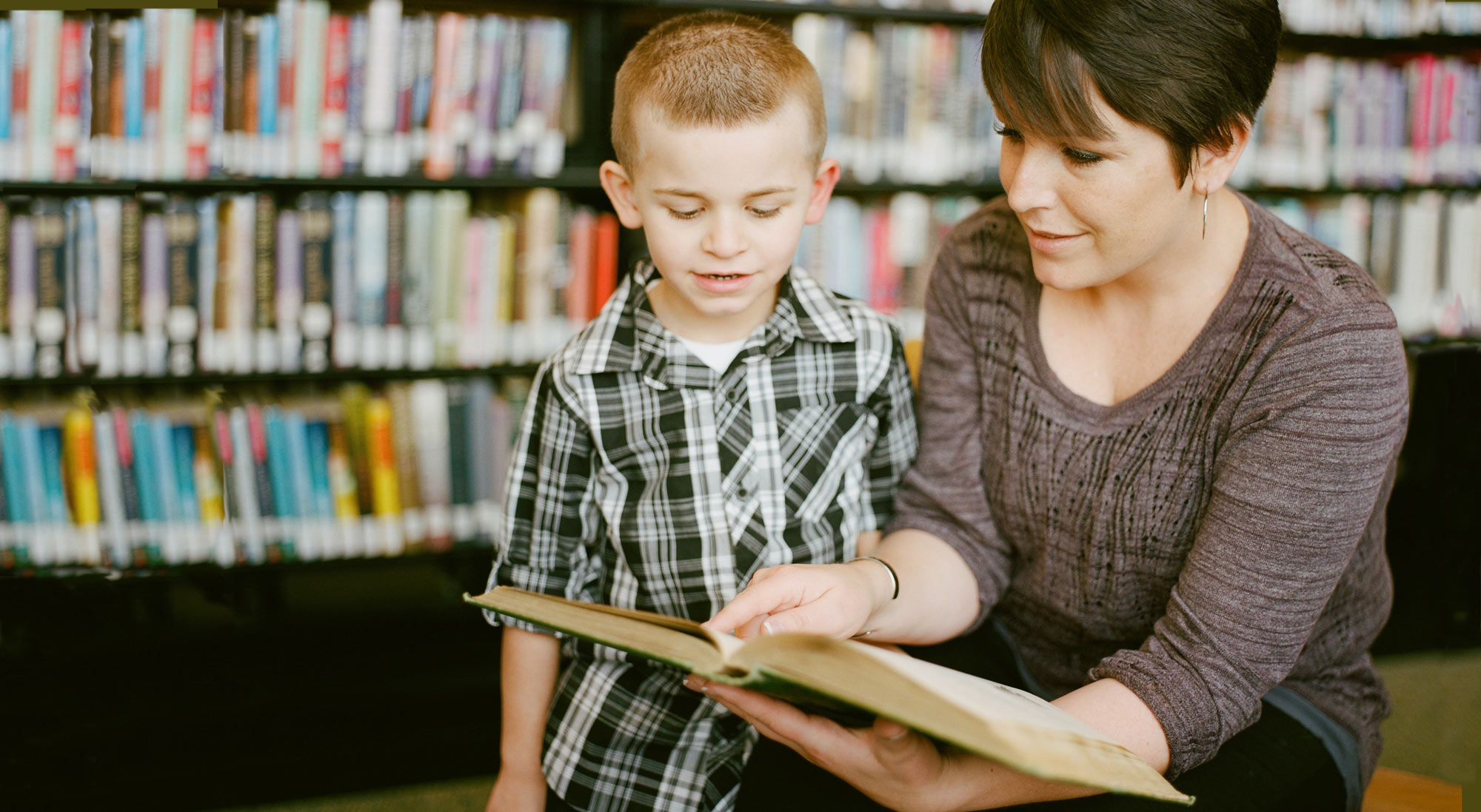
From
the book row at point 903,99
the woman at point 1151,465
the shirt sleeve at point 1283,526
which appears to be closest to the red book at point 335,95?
the book row at point 903,99

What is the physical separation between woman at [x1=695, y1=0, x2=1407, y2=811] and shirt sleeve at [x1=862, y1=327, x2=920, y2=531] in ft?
0.21

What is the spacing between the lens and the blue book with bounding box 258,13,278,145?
5.14ft

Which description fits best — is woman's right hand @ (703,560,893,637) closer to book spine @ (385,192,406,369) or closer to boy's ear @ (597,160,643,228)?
boy's ear @ (597,160,643,228)

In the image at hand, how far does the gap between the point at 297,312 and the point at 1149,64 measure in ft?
4.73

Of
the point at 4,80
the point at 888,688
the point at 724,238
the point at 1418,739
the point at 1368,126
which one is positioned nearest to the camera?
the point at 888,688

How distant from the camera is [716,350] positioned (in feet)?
3.47

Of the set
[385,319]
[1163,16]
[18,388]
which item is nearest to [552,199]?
[385,319]

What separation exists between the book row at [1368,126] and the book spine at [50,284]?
7.38 ft

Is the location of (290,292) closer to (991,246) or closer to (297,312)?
(297,312)

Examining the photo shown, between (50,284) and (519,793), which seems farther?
(50,284)

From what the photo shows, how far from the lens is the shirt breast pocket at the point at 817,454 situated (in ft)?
3.41

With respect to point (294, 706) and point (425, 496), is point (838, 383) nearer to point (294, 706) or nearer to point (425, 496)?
point (425, 496)

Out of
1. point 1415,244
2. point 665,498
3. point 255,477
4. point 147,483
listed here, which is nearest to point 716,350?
point 665,498

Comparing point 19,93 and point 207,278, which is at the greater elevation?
point 19,93
